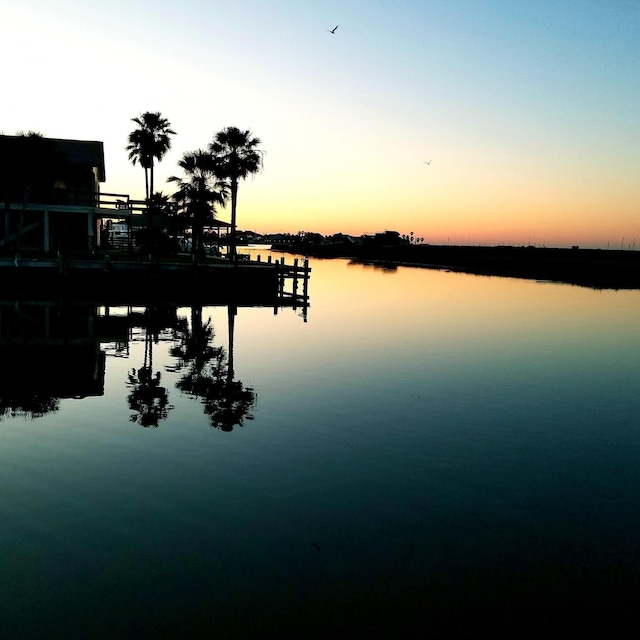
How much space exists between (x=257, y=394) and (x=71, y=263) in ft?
82.7

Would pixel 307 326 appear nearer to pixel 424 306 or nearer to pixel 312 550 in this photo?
pixel 424 306

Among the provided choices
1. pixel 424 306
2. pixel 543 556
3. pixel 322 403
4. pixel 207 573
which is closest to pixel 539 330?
pixel 424 306

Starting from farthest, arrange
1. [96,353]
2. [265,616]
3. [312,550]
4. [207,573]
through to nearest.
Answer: [96,353], [312,550], [207,573], [265,616]

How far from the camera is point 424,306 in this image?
41312 mm

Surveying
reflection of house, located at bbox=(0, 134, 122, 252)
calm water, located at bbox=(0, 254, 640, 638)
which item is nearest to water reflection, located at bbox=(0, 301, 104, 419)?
calm water, located at bbox=(0, 254, 640, 638)

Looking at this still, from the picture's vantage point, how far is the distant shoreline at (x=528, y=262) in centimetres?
8206

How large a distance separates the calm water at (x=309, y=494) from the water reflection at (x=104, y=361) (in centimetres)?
14

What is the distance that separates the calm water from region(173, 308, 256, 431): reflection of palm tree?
0.36ft

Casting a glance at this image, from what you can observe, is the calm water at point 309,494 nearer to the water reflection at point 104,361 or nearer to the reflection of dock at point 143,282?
the water reflection at point 104,361

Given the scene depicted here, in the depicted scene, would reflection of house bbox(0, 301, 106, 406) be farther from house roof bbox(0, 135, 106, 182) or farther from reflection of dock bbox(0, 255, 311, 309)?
house roof bbox(0, 135, 106, 182)

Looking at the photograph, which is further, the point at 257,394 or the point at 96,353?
the point at 96,353

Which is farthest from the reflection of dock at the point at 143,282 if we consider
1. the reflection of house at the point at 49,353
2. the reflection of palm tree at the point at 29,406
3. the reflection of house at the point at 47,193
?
the reflection of palm tree at the point at 29,406

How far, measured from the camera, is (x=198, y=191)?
53938 mm

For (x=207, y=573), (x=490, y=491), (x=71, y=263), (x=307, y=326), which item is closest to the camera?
→ (x=207, y=573)
